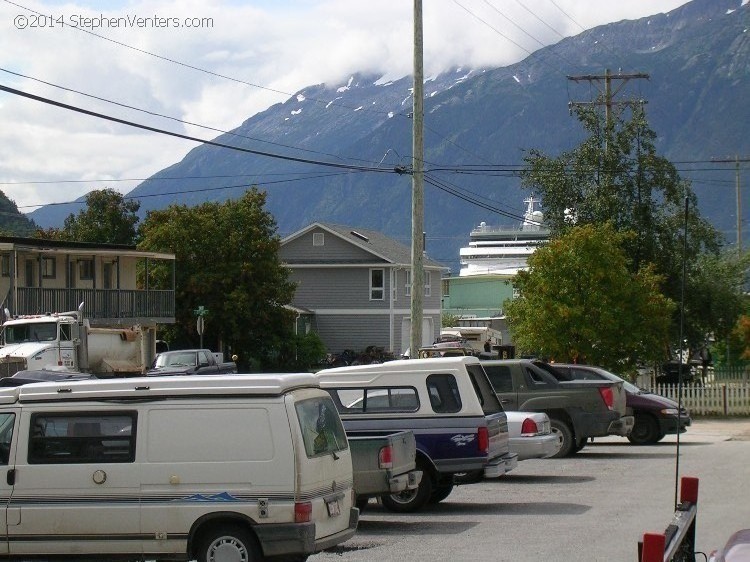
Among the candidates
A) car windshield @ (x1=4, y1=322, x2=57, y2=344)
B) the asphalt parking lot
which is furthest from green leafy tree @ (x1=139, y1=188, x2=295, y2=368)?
the asphalt parking lot

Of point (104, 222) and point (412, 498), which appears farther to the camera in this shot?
point (104, 222)

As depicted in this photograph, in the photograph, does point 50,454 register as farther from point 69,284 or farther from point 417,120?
point 69,284

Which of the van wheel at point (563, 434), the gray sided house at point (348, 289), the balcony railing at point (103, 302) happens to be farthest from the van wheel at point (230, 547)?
the gray sided house at point (348, 289)

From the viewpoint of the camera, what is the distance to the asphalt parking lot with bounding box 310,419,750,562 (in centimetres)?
1267

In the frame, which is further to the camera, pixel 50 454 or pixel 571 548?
pixel 571 548

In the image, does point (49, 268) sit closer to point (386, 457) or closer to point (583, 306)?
point (583, 306)

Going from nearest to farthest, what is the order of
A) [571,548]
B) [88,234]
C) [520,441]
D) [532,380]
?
[571,548] < [520,441] < [532,380] < [88,234]

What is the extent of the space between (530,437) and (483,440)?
374 centimetres

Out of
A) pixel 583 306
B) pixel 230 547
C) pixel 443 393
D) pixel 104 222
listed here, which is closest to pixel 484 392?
pixel 443 393

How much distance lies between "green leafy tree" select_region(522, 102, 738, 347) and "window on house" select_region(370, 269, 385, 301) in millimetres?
15865

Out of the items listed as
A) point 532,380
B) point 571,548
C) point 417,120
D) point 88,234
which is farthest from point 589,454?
point 88,234

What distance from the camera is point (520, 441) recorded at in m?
19.1

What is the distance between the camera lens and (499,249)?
560 feet

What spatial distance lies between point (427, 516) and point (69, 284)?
117 feet
